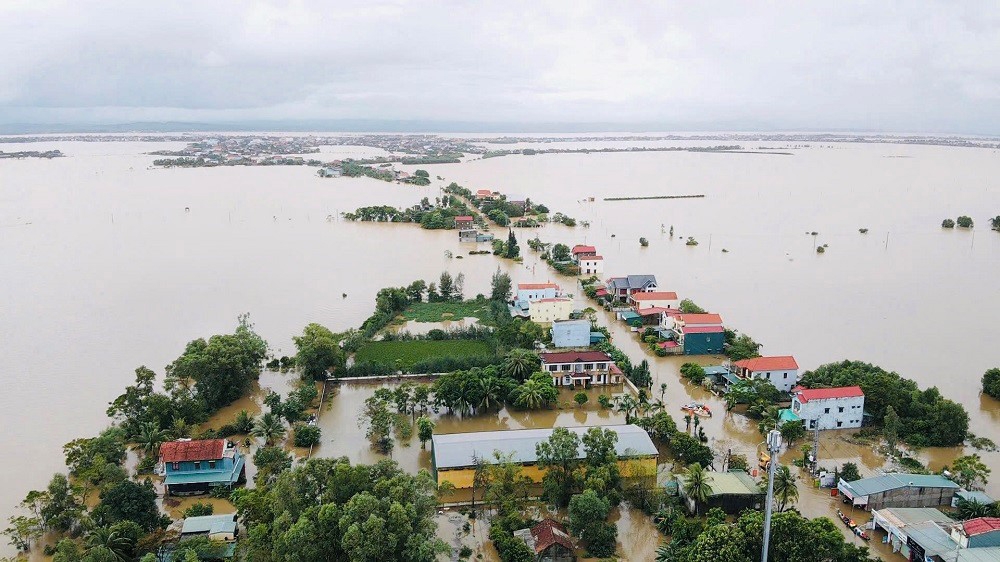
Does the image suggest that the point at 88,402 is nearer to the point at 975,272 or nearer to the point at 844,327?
the point at 844,327

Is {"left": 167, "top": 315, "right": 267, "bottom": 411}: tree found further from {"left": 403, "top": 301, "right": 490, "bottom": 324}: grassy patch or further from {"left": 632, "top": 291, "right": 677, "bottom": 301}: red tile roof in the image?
{"left": 632, "top": 291, "right": 677, "bottom": 301}: red tile roof

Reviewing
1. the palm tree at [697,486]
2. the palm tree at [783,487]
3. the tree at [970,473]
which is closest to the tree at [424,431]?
the palm tree at [697,486]

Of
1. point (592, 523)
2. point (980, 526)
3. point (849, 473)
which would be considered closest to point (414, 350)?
point (592, 523)

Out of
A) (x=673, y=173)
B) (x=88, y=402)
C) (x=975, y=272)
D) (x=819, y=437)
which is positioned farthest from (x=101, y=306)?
(x=673, y=173)

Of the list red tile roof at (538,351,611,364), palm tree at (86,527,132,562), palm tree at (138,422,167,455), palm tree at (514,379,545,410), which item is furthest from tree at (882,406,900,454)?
palm tree at (138,422,167,455)

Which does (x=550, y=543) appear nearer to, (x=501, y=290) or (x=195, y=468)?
(x=195, y=468)

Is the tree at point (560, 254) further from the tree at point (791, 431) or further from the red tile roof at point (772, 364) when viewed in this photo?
the tree at point (791, 431)

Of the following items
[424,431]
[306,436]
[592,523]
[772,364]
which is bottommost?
[306,436]
